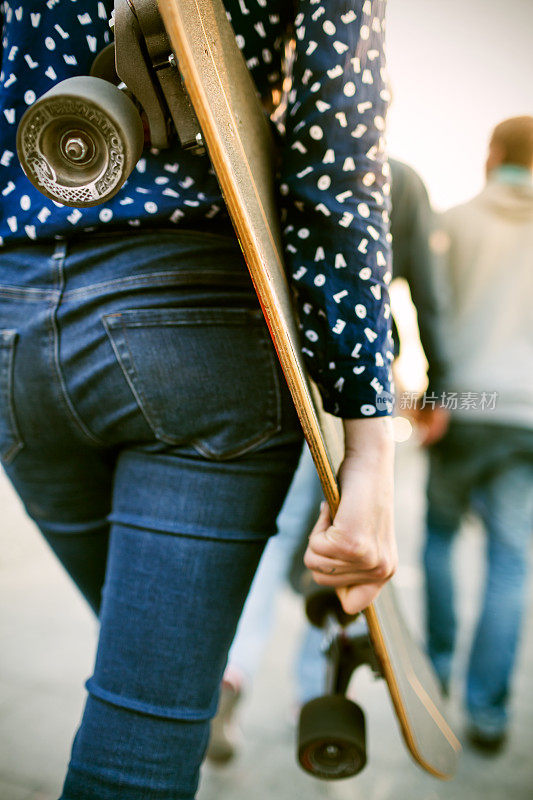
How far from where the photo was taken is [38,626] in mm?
2449

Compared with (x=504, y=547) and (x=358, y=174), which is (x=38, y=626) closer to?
(x=504, y=547)

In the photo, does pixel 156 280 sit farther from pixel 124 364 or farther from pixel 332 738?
pixel 332 738

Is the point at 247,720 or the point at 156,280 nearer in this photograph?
the point at 156,280

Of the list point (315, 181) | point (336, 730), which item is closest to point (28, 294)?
point (315, 181)

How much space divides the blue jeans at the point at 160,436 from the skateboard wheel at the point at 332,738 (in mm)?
336

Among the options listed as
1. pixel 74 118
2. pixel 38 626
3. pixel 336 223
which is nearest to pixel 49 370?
pixel 74 118

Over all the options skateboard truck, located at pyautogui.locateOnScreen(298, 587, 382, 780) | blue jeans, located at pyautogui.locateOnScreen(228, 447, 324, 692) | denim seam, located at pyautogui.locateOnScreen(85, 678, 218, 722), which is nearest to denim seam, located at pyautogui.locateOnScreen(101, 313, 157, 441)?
denim seam, located at pyautogui.locateOnScreen(85, 678, 218, 722)

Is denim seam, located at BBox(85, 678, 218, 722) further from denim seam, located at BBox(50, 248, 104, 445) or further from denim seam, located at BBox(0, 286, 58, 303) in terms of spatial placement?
denim seam, located at BBox(0, 286, 58, 303)

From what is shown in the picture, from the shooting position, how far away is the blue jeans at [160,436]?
0.72m

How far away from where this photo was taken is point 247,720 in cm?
198

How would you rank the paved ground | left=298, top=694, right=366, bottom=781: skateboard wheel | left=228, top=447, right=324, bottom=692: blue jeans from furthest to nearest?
left=228, top=447, right=324, bottom=692: blue jeans
the paved ground
left=298, top=694, right=366, bottom=781: skateboard wheel

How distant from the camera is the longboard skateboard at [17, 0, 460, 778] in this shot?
583 millimetres

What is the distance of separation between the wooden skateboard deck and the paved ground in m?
1.06

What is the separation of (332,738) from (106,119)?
104cm
